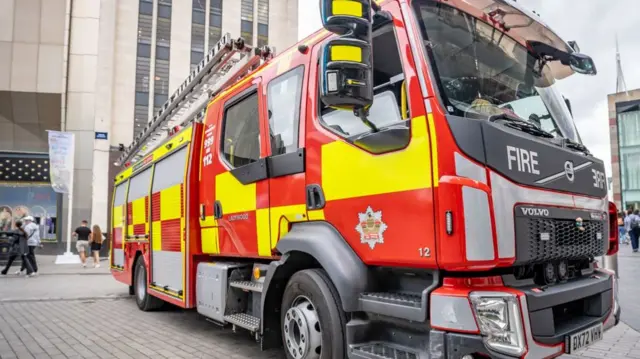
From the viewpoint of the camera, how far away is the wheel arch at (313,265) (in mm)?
3254

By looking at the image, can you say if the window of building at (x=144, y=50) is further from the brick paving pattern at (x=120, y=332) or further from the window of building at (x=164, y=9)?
the brick paving pattern at (x=120, y=332)

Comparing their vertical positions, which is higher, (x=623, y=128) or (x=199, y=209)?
(x=623, y=128)

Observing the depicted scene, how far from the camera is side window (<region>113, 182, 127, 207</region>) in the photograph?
881 cm

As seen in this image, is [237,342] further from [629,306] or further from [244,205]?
[629,306]

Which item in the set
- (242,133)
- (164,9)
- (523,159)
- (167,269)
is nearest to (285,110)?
(242,133)

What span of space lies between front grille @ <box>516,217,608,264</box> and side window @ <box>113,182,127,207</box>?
738cm

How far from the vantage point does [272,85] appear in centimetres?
447

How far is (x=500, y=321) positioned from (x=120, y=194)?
26.4ft

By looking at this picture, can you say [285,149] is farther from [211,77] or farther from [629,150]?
[629,150]

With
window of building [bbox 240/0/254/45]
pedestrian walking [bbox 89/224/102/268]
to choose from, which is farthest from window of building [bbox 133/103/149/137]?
pedestrian walking [bbox 89/224/102/268]

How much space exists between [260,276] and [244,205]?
670 mm

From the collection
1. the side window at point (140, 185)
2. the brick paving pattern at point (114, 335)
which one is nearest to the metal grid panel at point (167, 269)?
the brick paving pattern at point (114, 335)

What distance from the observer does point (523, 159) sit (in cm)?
299

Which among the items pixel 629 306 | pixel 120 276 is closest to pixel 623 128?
pixel 629 306
